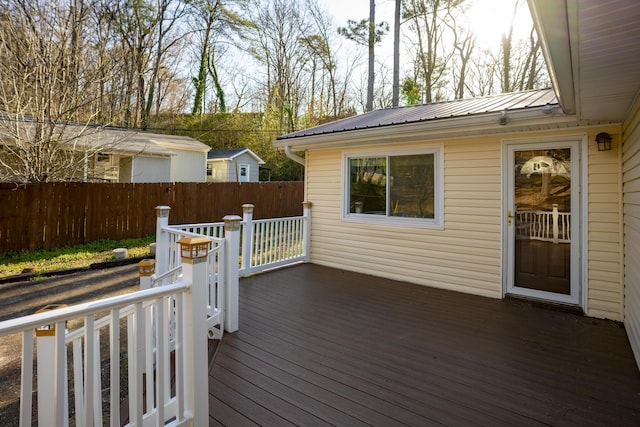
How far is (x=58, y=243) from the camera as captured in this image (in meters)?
7.41

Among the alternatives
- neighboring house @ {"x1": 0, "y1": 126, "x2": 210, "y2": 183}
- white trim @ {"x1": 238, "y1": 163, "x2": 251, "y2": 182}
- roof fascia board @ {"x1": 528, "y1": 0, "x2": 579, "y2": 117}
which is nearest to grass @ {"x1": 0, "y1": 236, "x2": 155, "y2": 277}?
neighboring house @ {"x1": 0, "y1": 126, "x2": 210, "y2": 183}

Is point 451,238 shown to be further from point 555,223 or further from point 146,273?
point 146,273

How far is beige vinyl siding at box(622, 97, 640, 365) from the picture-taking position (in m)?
2.83

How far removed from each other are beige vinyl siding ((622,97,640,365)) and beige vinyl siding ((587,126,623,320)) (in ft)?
0.48

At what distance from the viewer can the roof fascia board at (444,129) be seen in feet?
12.3

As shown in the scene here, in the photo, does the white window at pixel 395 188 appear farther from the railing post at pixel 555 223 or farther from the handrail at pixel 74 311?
the handrail at pixel 74 311

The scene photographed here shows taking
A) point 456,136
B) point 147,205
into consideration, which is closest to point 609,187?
point 456,136

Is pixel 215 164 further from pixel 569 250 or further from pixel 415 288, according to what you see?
pixel 569 250

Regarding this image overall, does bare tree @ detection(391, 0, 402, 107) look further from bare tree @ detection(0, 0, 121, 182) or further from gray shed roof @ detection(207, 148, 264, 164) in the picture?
bare tree @ detection(0, 0, 121, 182)

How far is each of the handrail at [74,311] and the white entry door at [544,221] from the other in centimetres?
421

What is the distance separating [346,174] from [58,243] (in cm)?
640

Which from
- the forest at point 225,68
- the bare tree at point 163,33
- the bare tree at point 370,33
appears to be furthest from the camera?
the bare tree at point 163,33

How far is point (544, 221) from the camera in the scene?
4.23 meters

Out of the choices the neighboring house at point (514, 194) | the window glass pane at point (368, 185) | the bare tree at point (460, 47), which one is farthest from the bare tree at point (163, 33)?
the window glass pane at point (368, 185)
